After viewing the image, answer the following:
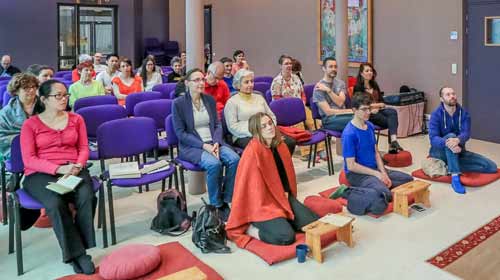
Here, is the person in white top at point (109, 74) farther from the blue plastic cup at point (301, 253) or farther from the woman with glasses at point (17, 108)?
the blue plastic cup at point (301, 253)

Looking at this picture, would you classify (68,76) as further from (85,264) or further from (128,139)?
(85,264)

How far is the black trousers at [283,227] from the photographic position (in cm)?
351

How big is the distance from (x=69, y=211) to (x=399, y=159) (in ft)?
12.7

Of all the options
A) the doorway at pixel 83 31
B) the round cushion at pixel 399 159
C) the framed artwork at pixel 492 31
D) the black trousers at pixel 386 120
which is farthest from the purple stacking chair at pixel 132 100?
the doorway at pixel 83 31

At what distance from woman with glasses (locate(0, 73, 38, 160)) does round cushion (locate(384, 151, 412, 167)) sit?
390 cm

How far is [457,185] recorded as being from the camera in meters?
4.87

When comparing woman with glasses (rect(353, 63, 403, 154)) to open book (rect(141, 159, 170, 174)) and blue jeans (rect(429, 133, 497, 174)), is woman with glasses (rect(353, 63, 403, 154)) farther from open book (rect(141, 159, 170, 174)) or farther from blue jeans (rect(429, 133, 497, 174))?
open book (rect(141, 159, 170, 174))

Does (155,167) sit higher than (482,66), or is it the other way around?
(482,66)

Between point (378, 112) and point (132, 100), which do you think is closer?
point (132, 100)

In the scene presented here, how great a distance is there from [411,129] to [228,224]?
186 inches

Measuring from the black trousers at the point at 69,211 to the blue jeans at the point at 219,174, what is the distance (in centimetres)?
100

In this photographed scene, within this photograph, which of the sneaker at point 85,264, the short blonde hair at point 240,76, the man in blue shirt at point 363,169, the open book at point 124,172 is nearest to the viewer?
the sneaker at point 85,264

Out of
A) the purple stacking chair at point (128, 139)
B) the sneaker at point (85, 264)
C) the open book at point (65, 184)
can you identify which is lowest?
the sneaker at point (85, 264)

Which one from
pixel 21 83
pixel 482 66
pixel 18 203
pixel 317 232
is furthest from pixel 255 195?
pixel 482 66
